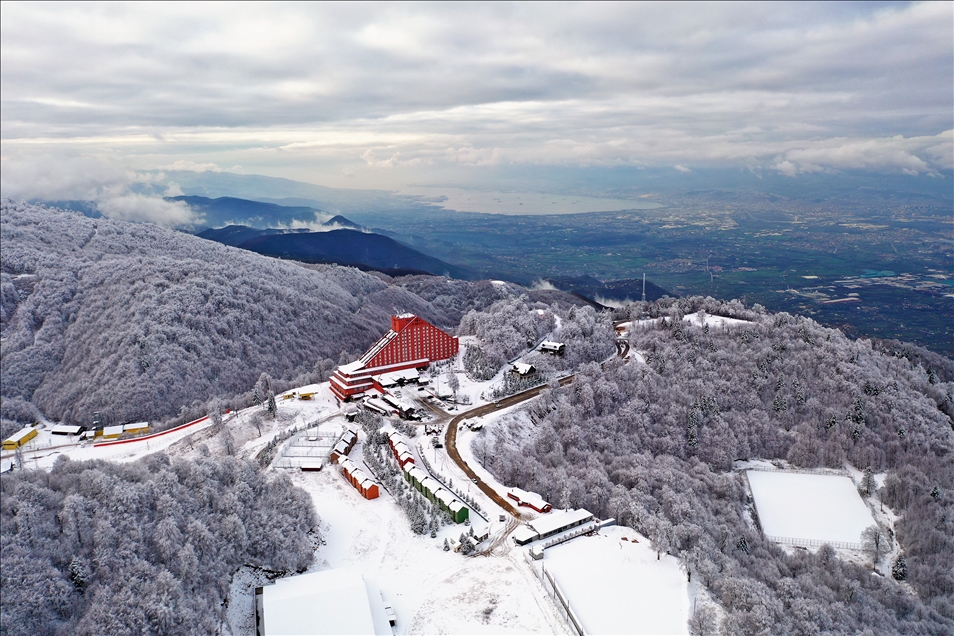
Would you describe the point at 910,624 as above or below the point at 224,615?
below

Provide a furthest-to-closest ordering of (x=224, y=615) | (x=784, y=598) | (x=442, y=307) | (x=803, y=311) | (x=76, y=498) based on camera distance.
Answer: (x=442, y=307) < (x=803, y=311) < (x=784, y=598) < (x=224, y=615) < (x=76, y=498)

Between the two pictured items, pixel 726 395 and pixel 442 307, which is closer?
pixel 726 395

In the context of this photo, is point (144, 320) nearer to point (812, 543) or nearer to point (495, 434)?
point (495, 434)

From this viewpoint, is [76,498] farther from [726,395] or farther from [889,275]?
[889,275]

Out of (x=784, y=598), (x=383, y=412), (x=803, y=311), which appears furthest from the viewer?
(x=803, y=311)

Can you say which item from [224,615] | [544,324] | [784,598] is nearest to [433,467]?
[224,615]

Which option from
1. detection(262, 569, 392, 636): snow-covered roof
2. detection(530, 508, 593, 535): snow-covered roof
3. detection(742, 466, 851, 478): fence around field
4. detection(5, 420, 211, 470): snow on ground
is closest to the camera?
detection(262, 569, 392, 636): snow-covered roof

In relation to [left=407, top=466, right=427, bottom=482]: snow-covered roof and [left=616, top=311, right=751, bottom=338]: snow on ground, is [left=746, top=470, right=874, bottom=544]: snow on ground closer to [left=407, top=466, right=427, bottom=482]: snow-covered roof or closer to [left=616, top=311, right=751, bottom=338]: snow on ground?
[left=616, top=311, right=751, bottom=338]: snow on ground

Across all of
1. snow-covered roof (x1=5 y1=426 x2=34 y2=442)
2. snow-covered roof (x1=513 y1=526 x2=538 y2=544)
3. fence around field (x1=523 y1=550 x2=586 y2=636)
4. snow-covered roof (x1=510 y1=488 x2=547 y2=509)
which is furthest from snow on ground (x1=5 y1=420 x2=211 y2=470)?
fence around field (x1=523 y1=550 x2=586 y2=636)
